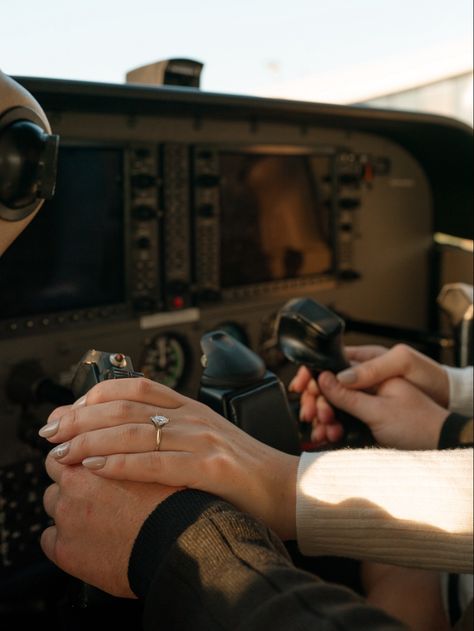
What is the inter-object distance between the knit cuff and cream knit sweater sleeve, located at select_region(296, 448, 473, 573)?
17cm

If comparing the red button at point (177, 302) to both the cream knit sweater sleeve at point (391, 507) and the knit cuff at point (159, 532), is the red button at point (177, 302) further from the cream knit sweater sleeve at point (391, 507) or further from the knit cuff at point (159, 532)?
the knit cuff at point (159, 532)

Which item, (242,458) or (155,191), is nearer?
(242,458)

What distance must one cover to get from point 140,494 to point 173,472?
35mm

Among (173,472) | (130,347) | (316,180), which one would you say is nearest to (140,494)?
(173,472)

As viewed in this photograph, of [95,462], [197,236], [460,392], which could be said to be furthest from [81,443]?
[197,236]

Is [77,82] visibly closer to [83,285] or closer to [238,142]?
[83,285]

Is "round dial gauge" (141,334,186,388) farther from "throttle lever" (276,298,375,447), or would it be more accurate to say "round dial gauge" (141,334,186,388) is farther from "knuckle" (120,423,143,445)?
"knuckle" (120,423,143,445)

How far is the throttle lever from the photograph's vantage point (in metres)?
1.12

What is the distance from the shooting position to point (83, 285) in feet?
5.53

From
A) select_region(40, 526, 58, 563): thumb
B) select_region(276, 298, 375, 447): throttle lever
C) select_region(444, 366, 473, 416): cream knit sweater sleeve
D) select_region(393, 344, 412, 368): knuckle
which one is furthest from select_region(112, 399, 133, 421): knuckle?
select_region(444, 366, 473, 416): cream knit sweater sleeve

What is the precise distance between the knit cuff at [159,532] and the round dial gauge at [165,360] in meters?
1.25

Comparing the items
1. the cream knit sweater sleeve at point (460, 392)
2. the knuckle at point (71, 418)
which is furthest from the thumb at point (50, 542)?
the cream knit sweater sleeve at point (460, 392)

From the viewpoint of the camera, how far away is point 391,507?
711 mm

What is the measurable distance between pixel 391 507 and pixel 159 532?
10.2 inches
